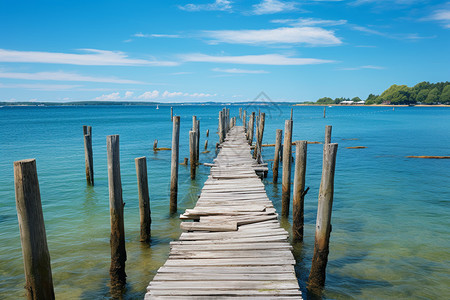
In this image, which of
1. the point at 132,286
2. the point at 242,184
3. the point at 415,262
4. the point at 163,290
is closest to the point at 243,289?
the point at 163,290

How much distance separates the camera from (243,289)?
15.1 feet

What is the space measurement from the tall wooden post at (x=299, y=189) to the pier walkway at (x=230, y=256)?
746 mm

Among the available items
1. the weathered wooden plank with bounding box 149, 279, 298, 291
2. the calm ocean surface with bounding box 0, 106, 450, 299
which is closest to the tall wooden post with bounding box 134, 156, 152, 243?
the calm ocean surface with bounding box 0, 106, 450, 299

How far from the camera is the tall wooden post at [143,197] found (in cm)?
766

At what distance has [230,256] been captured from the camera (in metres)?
5.56

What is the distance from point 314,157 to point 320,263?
55.9 feet

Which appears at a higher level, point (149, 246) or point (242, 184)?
point (242, 184)

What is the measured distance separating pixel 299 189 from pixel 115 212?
4.32 meters

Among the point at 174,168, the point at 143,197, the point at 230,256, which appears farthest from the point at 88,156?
the point at 230,256

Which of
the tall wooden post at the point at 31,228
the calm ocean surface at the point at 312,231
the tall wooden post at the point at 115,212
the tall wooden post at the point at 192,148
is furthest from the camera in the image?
the tall wooden post at the point at 192,148

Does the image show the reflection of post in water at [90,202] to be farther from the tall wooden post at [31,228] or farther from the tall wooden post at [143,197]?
the tall wooden post at [31,228]

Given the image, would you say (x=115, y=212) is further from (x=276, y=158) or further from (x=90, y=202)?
(x=276, y=158)

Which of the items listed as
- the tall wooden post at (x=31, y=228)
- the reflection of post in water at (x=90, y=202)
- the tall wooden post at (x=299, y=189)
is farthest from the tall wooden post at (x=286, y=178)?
the tall wooden post at (x=31, y=228)

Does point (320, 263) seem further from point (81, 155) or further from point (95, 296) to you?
point (81, 155)
